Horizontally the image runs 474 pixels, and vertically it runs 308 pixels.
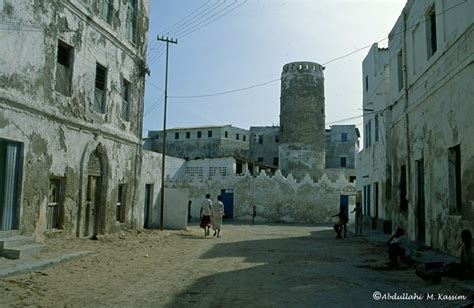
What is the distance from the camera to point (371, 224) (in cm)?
2175

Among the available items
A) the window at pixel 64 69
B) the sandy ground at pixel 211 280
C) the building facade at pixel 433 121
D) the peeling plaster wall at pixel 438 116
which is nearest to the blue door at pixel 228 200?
the building facade at pixel 433 121

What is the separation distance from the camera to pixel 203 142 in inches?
2436

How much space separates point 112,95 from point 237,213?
1907cm

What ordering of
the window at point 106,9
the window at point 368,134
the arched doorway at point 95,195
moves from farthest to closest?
the window at point 368,134 → the window at point 106,9 → the arched doorway at point 95,195

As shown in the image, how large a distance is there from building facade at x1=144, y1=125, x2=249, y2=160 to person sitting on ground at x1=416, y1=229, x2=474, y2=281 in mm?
51896

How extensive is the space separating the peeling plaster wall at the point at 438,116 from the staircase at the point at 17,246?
9.36 meters

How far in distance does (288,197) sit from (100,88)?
1918 cm

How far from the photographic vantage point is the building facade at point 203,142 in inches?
2406

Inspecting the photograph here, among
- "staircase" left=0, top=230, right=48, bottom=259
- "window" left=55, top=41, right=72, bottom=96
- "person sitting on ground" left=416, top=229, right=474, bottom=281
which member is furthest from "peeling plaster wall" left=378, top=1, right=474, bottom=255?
"window" left=55, top=41, right=72, bottom=96

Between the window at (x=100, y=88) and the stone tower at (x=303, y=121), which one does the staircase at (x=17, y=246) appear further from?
the stone tower at (x=303, y=121)

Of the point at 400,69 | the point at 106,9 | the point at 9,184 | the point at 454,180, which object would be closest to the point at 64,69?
the point at 106,9

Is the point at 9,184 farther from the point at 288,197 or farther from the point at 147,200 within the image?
the point at 288,197

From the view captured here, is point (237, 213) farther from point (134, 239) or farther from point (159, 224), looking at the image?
point (134, 239)

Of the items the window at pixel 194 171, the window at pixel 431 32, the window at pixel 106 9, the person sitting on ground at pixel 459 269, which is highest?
the window at pixel 106 9
